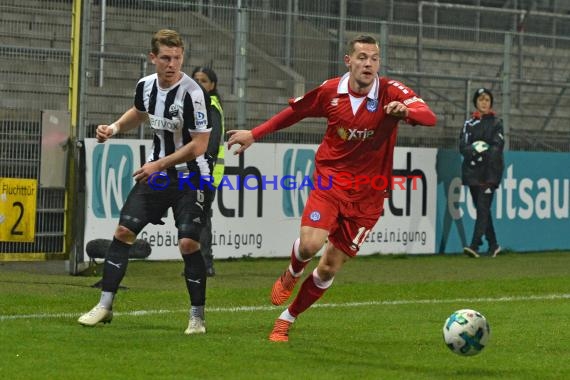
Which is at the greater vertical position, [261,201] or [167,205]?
[167,205]

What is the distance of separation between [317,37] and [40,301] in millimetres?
7237

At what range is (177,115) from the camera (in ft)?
32.0

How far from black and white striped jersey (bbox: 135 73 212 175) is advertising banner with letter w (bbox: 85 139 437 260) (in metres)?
5.93

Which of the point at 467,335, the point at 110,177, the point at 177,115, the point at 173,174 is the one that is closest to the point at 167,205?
the point at 173,174

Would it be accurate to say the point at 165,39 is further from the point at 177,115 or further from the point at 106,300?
the point at 106,300

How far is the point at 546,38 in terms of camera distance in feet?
67.2

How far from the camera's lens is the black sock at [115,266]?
987 cm

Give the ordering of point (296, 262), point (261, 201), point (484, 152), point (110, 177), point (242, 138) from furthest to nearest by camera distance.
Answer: point (484, 152) → point (261, 201) → point (110, 177) → point (296, 262) → point (242, 138)

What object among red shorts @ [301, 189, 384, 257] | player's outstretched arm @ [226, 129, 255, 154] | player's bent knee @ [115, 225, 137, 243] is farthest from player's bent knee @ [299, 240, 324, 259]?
player's bent knee @ [115, 225, 137, 243]

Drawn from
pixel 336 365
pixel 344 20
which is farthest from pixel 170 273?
pixel 336 365

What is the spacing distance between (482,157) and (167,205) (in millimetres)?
9368

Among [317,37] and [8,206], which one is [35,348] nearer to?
A: [8,206]

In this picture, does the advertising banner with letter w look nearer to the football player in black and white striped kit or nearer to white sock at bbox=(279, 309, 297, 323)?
the football player in black and white striped kit

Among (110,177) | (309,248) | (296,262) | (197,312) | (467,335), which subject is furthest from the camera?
(110,177)
